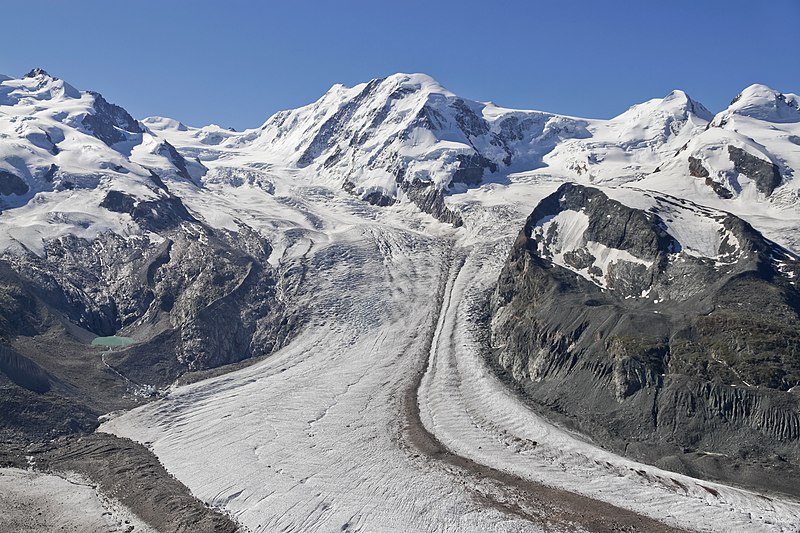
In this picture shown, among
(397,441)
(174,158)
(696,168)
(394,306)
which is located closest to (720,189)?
(696,168)

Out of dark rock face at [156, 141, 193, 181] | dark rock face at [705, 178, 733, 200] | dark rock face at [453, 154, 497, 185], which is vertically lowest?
dark rock face at [705, 178, 733, 200]

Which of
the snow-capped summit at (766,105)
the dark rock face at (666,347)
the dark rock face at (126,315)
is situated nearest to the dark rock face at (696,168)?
the dark rock face at (666,347)

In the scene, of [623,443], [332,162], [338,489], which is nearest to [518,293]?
[623,443]

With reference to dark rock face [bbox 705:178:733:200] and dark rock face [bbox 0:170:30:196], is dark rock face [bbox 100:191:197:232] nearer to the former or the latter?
dark rock face [bbox 0:170:30:196]

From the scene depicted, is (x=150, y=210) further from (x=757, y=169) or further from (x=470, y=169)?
(x=757, y=169)

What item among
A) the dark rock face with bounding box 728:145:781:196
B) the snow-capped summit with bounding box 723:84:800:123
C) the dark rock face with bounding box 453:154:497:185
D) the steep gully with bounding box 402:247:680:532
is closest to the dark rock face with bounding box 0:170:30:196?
the dark rock face with bounding box 453:154:497:185
